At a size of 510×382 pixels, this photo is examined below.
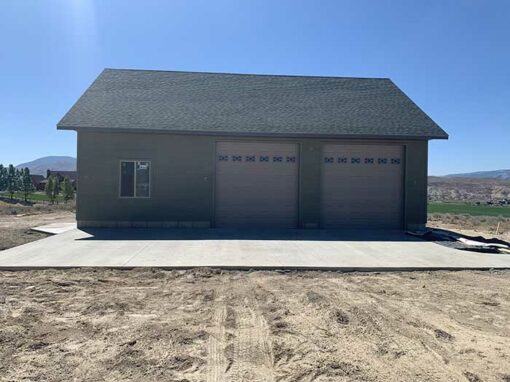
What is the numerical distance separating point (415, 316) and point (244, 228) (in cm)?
990

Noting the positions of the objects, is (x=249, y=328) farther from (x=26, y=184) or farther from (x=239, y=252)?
(x=26, y=184)

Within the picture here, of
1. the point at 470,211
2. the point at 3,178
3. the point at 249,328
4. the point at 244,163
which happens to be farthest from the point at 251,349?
the point at 3,178

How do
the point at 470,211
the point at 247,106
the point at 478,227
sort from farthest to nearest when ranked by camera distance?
the point at 470,211 < the point at 478,227 < the point at 247,106

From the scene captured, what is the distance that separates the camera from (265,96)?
56.7 feet

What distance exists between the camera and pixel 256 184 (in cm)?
1531

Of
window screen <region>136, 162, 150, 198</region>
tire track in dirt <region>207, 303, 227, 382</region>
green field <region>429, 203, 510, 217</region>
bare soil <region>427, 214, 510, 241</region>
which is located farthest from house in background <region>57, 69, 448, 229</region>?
green field <region>429, 203, 510, 217</region>

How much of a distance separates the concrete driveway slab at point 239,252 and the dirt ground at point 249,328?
0.95 meters

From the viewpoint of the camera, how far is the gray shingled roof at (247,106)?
48.2 ft

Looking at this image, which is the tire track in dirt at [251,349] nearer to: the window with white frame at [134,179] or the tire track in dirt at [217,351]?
the tire track in dirt at [217,351]

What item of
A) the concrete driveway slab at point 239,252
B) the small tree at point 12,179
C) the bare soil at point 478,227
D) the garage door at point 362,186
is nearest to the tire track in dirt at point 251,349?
the concrete driveway slab at point 239,252

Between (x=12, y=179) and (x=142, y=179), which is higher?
(x=12, y=179)

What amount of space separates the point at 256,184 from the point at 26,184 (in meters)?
30.2

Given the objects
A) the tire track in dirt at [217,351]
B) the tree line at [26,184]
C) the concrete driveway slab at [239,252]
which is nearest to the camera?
the tire track in dirt at [217,351]

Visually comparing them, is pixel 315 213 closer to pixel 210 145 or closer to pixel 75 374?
pixel 210 145
